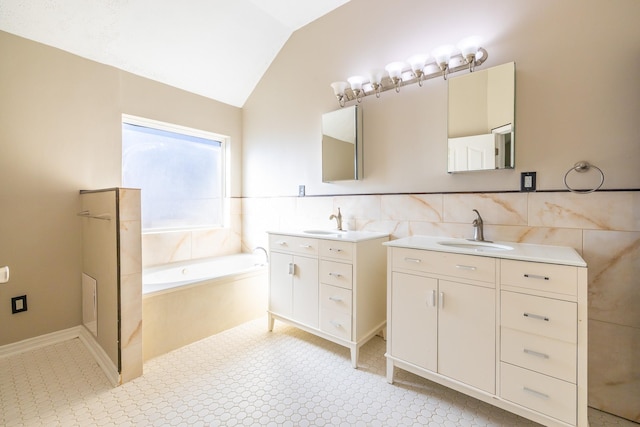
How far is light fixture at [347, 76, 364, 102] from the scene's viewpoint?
92.1 inches

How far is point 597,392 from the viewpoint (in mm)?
1520

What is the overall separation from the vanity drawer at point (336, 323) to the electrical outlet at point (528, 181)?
1.37 m

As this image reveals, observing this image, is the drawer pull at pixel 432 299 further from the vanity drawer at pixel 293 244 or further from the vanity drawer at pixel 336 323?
the vanity drawer at pixel 293 244

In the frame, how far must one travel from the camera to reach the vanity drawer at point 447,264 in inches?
55.6

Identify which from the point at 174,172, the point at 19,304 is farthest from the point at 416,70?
the point at 19,304

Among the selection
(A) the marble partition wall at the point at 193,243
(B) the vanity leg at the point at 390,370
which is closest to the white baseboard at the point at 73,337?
(A) the marble partition wall at the point at 193,243

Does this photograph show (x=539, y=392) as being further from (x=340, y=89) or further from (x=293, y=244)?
(x=340, y=89)

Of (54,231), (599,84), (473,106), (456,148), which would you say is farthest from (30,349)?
(599,84)

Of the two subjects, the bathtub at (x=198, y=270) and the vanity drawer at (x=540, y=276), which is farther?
the bathtub at (x=198, y=270)

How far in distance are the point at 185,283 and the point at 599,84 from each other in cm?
291

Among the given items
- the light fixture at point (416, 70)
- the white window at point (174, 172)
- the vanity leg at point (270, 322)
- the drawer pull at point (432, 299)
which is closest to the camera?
the drawer pull at point (432, 299)

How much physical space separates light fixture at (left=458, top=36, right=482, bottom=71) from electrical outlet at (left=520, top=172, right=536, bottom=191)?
2.59ft

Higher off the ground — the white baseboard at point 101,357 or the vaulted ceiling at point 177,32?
the vaulted ceiling at point 177,32

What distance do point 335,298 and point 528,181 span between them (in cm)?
142
